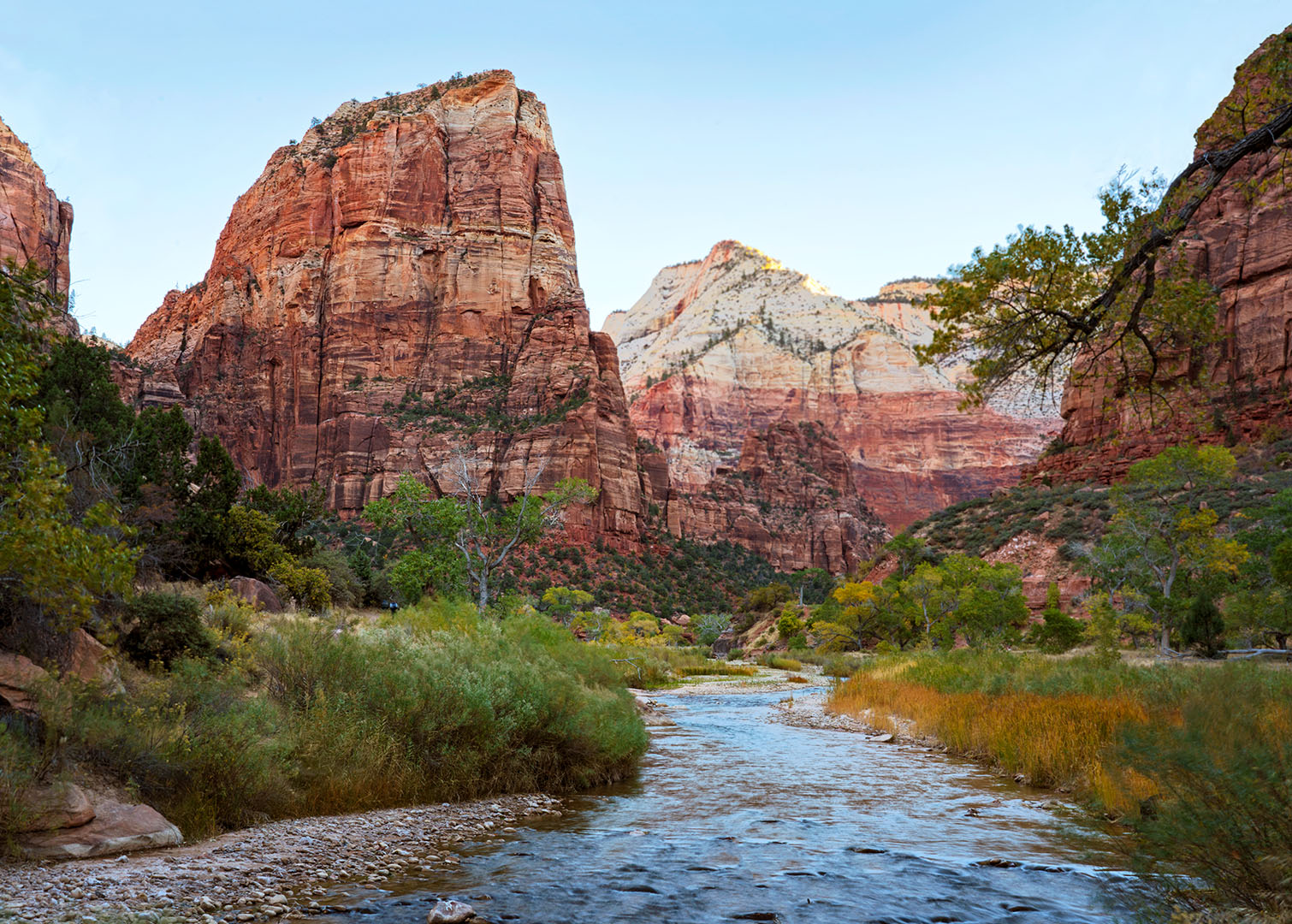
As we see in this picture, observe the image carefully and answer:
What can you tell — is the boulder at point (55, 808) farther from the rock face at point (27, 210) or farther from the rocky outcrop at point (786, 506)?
the rocky outcrop at point (786, 506)

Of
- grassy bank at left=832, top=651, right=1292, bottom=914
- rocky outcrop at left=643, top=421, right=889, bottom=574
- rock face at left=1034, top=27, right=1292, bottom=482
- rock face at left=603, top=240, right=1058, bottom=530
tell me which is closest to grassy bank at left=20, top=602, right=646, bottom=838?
grassy bank at left=832, top=651, right=1292, bottom=914

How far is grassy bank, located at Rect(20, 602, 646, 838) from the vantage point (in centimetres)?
718

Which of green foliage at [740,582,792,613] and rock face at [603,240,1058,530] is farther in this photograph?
rock face at [603,240,1058,530]

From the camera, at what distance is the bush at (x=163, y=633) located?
10.7 meters

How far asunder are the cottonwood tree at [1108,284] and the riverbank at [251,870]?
22.1ft

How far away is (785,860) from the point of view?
298 inches

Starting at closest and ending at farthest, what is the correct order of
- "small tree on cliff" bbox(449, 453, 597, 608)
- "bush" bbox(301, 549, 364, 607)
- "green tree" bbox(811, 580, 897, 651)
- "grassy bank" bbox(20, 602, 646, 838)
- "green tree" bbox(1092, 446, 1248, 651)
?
"grassy bank" bbox(20, 602, 646, 838) < "bush" bbox(301, 549, 364, 607) < "green tree" bbox(1092, 446, 1248, 651) < "small tree on cliff" bbox(449, 453, 597, 608) < "green tree" bbox(811, 580, 897, 651)

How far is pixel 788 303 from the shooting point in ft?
600


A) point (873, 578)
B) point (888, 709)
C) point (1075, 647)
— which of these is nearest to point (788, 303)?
point (873, 578)

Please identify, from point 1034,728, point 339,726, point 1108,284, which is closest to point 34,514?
point 339,726

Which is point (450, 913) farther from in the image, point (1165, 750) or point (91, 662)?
point (91, 662)

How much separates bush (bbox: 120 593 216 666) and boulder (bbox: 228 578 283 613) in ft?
30.6

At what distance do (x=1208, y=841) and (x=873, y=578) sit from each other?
2511 inches

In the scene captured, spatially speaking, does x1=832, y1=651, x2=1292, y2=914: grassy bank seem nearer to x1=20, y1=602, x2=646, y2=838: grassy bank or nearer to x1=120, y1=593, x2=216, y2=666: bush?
x1=20, y1=602, x2=646, y2=838: grassy bank
